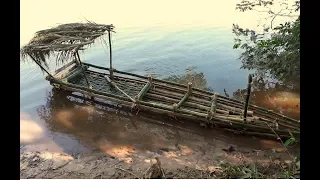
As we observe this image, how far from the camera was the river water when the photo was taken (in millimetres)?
4582

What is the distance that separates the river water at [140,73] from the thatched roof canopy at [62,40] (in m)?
1.03

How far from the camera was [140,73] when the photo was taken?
677 centimetres


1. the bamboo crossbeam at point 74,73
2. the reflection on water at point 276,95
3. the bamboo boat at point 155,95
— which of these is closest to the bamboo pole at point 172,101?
the bamboo boat at point 155,95

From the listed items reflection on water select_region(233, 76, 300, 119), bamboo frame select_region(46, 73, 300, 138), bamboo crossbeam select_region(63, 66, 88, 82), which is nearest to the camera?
bamboo frame select_region(46, 73, 300, 138)

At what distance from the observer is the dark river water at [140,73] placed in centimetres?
460

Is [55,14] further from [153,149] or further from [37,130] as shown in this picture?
[153,149]

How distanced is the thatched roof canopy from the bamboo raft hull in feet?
2.40

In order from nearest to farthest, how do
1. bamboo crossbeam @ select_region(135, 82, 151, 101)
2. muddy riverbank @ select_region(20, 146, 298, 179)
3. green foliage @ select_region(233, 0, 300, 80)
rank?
muddy riverbank @ select_region(20, 146, 298, 179)
green foliage @ select_region(233, 0, 300, 80)
bamboo crossbeam @ select_region(135, 82, 151, 101)

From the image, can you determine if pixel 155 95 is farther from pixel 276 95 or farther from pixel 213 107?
pixel 276 95

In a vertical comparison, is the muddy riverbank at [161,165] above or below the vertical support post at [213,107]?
below

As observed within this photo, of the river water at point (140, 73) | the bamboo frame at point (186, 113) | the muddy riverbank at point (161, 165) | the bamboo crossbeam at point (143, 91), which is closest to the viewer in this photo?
the muddy riverbank at point (161, 165)

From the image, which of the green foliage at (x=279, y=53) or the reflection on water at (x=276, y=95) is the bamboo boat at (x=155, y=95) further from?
the green foliage at (x=279, y=53)

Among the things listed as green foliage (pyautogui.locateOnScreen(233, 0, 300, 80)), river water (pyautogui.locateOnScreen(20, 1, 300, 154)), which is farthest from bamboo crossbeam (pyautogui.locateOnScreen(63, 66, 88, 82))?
green foliage (pyautogui.locateOnScreen(233, 0, 300, 80))

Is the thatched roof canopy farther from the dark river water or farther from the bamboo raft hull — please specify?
the bamboo raft hull
